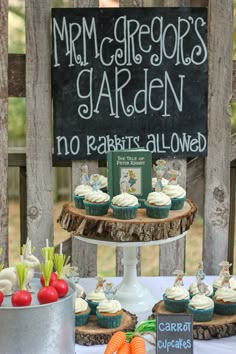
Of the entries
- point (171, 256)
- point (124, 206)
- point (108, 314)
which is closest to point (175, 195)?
point (124, 206)

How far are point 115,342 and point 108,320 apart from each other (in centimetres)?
17

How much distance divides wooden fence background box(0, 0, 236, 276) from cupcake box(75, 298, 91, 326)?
0.85 m

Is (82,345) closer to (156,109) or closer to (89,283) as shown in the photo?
(89,283)

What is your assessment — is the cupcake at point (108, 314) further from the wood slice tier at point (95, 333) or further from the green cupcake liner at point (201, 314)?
the green cupcake liner at point (201, 314)

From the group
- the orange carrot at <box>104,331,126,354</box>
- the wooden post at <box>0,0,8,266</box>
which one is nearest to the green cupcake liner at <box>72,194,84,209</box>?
the wooden post at <box>0,0,8,266</box>

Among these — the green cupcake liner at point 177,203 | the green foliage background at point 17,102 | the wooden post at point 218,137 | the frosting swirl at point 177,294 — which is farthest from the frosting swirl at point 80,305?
the green foliage background at point 17,102

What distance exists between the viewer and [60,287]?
1991mm

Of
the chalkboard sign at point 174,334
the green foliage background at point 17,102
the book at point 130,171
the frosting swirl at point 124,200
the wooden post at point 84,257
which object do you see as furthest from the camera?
the green foliage background at point 17,102

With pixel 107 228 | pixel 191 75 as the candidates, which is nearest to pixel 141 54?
pixel 191 75

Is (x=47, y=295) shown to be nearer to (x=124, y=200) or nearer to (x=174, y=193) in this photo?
(x=124, y=200)

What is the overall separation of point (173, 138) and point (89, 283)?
0.72 metres

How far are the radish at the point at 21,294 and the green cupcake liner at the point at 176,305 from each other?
652 millimetres

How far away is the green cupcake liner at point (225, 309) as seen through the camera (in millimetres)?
2447

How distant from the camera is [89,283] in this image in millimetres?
3035
